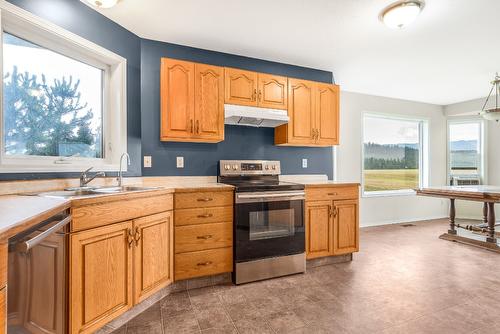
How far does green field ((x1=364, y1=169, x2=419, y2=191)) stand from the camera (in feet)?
15.5

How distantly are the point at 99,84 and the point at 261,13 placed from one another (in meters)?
1.63

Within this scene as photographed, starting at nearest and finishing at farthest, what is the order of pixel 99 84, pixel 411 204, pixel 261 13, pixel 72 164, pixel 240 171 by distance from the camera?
1. pixel 72 164
2. pixel 261 13
3. pixel 99 84
4. pixel 240 171
5. pixel 411 204

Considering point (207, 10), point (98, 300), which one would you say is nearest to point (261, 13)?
point (207, 10)

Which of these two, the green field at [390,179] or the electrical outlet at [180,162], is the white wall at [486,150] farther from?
the electrical outlet at [180,162]

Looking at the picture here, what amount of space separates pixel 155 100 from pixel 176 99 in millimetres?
344

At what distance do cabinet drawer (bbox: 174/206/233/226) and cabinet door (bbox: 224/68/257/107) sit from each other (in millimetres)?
1143

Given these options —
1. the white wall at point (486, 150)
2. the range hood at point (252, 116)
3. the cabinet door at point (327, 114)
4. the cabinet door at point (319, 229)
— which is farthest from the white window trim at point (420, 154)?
the range hood at point (252, 116)

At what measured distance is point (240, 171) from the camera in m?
2.92

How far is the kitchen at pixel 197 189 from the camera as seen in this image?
158 cm

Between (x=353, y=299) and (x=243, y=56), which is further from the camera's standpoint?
(x=243, y=56)

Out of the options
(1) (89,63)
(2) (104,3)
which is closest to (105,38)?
(1) (89,63)

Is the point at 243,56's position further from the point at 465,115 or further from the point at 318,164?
the point at 465,115

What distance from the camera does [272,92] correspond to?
2904 millimetres

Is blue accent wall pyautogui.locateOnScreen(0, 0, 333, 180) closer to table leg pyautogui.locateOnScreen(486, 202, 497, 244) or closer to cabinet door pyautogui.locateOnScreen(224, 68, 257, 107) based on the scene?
cabinet door pyautogui.locateOnScreen(224, 68, 257, 107)
